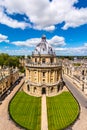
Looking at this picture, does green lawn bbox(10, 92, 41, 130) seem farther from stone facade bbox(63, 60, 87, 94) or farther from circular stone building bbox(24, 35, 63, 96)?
stone facade bbox(63, 60, 87, 94)

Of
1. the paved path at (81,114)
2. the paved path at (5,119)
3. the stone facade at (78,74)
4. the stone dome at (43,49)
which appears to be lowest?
the paved path at (81,114)

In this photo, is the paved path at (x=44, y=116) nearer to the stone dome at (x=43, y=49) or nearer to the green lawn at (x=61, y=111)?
the green lawn at (x=61, y=111)

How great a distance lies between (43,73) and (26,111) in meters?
17.5

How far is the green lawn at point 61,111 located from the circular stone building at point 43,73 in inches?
202

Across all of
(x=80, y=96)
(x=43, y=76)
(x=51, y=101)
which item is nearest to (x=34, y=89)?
(x=43, y=76)

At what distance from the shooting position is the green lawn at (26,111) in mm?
31125

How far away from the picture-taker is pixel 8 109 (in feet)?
124

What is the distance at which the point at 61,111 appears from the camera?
37344mm

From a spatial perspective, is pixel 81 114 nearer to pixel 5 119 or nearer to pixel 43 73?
pixel 5 119

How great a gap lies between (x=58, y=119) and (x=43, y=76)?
2055 cm

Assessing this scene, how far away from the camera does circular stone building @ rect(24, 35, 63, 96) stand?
5053cm

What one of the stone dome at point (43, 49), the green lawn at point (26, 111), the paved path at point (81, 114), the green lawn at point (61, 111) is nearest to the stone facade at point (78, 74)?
the paved path at point (81, 114)

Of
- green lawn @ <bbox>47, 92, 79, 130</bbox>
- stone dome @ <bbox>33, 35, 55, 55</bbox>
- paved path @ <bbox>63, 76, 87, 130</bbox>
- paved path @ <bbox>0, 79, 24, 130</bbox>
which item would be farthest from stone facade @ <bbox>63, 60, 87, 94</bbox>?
paved path @ <bbox>0, 79, 24, 130</bbox>

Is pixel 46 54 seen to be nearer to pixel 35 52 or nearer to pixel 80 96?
pixel 35 52
